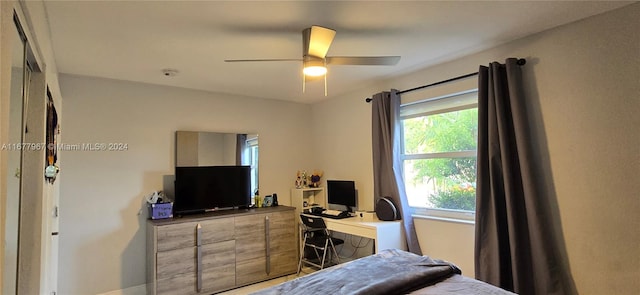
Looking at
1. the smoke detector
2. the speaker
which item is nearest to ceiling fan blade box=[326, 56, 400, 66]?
the speaker

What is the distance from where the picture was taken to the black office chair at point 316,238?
3637 millimetres

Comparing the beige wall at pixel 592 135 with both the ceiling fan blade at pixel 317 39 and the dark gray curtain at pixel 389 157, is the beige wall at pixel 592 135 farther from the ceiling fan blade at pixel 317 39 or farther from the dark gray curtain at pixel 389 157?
the ceiling fan blade at pixel 317 39

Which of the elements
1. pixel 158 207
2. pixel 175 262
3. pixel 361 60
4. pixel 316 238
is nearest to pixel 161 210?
pixel 158 207

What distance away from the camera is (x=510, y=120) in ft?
8.45

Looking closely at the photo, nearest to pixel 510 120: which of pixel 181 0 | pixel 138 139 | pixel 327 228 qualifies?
pixel 327 228

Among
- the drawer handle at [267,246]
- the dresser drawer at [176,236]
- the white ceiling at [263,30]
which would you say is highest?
the white ceiling at [263,30]

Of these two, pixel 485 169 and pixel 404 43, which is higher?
pixel 404 43

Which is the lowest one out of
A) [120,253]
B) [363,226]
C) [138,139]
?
[120,253]

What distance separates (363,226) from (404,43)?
173 centimetres

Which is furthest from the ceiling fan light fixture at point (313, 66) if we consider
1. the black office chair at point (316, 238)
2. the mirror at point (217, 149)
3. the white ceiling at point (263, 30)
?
the mirror at point (217, 149)

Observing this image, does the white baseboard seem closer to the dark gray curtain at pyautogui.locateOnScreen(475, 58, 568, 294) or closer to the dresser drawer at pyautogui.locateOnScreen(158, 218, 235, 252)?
the dresser drawer at pyautogui.locateOnScreen(158, 218, 235, 252)

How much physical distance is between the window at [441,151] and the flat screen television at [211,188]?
191cm

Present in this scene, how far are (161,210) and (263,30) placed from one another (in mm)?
2201

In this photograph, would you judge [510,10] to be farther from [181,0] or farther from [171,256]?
[171,256]
